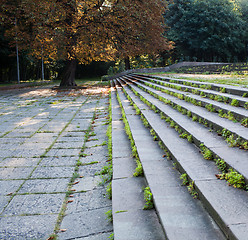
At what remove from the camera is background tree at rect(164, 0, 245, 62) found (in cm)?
Answer: 2975

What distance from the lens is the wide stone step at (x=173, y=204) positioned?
1817mm

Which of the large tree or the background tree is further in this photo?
the background tree

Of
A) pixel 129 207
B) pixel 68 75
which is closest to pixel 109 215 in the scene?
pixel 129 207

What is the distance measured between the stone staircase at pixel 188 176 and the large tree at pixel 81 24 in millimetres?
11609

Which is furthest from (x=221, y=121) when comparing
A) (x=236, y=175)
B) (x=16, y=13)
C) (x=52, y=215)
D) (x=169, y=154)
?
(x=16, y=13)

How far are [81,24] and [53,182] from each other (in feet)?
45.1

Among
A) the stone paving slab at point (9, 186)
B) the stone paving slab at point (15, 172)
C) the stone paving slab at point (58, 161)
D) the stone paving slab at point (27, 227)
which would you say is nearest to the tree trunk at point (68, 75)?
the stone paving slab at point (58, 161)

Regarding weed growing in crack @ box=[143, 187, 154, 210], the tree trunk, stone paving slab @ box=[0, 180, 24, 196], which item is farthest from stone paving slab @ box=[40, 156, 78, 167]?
the tree trunk

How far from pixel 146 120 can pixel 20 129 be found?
119 inches

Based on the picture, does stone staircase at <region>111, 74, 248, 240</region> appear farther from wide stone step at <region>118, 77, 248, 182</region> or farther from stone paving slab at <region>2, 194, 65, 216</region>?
stone paving slab at <region>2, 194, 65, 216</region>

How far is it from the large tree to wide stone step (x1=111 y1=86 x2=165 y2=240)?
12.6m

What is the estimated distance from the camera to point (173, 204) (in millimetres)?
2195

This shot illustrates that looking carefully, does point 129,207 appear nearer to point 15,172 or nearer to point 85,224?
point 85,224

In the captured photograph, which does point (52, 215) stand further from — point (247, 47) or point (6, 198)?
point (247, 47)
